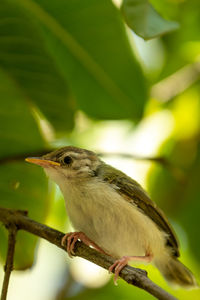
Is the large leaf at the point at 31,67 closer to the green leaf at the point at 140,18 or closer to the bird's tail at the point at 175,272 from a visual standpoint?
the green leaf at the point at 140,18

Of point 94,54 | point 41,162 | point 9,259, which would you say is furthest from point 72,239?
point 94,54

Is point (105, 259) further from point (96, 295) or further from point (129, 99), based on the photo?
point (96, 295)

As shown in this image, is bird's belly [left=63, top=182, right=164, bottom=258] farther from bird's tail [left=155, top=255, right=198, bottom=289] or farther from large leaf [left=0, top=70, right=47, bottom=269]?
bird's tail [left=155, top=255, right=198, bottom=289]

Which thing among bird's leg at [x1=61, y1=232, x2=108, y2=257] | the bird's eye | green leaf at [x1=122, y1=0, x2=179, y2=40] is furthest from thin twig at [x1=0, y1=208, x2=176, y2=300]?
green leaf at [x1=122, y1=0, x2=179, y2=40]

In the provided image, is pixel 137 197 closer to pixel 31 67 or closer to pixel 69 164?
pixel 69 164

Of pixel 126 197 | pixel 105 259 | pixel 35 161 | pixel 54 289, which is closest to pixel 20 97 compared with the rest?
pixel 35 161

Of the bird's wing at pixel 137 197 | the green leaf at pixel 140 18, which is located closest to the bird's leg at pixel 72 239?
the bird's wing at pixel 137 197

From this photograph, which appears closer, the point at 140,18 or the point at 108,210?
A: the point at 140,18

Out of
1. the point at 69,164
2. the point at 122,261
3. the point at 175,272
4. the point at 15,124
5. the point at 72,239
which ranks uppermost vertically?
the point at 15,124
